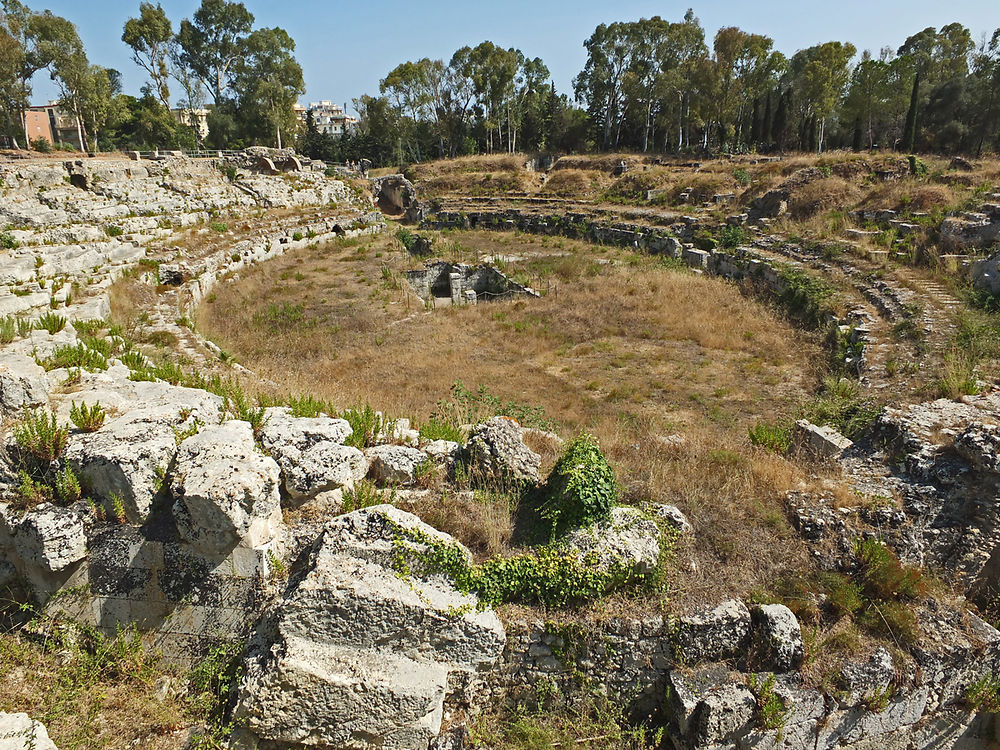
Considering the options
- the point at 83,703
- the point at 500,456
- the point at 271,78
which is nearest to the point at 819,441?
the point at 500,456

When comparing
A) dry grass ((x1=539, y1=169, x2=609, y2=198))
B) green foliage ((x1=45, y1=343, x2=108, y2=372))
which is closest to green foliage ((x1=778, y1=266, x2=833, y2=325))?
green foliage ((x1=45, y1=343, x2=108, y2=372))

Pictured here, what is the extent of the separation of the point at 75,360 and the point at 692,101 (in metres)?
50.3

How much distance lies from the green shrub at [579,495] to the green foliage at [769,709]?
5.55ft

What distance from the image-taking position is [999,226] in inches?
583

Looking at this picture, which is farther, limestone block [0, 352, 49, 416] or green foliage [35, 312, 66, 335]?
green foliage [35, 312, 66, 335]

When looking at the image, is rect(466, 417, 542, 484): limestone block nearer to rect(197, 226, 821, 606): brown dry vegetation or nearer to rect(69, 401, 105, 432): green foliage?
rect(197, 226, 821, 606): brown dry vegetation

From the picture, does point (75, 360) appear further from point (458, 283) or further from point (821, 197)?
point (821, 197)

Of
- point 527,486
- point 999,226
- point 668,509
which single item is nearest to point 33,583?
point 527,486

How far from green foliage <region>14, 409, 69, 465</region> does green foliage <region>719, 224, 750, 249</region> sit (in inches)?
860

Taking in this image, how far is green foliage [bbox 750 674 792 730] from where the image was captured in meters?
4.11

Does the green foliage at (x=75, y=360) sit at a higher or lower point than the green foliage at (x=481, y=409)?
higher

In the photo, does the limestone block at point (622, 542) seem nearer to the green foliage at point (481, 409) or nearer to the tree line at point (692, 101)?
the green foliage at point (481, 409)

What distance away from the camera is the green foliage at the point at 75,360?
6.93m

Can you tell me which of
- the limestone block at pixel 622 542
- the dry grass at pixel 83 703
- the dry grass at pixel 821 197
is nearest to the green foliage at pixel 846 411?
the limestone block at pixel 622 542
